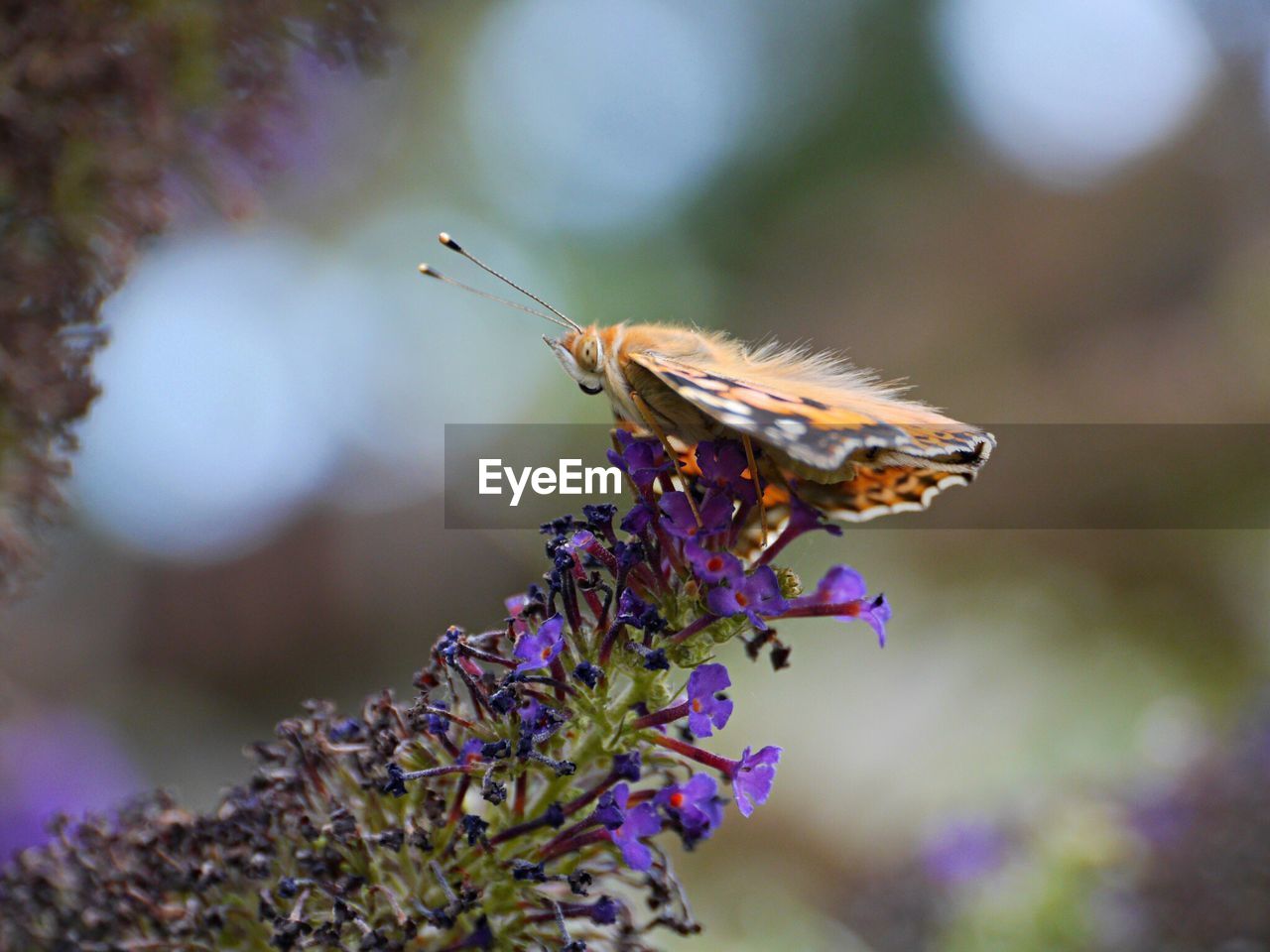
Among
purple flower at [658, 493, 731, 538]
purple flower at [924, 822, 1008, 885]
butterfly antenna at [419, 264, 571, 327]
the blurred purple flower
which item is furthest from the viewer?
purple flower at [924, 822, 1008, 885]

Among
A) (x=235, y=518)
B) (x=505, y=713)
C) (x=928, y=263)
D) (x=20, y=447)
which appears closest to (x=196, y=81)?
(x=20, y=447)

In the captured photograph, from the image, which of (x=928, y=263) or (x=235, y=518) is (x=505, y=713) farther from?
(x=928, y=263)

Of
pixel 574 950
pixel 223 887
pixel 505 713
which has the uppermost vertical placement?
pixel 505 713

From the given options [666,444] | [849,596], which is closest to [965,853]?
[849,596]

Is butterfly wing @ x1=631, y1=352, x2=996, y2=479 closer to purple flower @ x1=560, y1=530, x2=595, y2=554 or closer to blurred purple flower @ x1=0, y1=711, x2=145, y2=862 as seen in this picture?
purple flower @ x1=560, y1=530, x2=595, y2=554

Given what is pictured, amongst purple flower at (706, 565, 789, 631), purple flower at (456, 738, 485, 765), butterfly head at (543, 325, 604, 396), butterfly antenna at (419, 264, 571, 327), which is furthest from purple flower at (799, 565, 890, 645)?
butterfly antenna at (419, 264, 571, 327)

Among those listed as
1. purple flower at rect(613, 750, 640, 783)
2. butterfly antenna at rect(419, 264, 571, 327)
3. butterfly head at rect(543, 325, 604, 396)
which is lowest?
purple flower at rect(613, 750, 640, 783)
